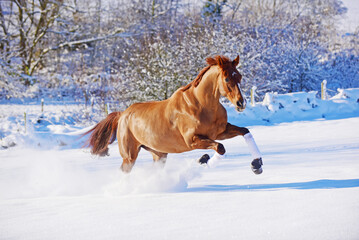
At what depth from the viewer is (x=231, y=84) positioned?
3686 millimetres

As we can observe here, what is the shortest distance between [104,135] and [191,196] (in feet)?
6.17

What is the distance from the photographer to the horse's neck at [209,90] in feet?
12.8

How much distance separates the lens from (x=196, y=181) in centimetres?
501

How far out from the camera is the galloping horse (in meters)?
3.78

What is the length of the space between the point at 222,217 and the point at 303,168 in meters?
2.52

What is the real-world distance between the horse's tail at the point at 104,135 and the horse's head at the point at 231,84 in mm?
2039

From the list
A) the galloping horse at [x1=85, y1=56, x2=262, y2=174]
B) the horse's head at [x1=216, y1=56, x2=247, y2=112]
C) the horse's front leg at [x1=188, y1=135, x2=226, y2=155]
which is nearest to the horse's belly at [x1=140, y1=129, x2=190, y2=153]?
the galloping horse at [x1=85, y1=56, x2=262, y2=174]

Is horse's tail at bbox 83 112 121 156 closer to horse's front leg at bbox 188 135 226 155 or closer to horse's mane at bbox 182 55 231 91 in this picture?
horse's mane at bbox 182 55 231 91

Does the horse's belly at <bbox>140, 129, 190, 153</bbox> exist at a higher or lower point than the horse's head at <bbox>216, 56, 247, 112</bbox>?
lower

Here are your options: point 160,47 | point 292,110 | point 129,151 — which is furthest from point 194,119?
point 160,47

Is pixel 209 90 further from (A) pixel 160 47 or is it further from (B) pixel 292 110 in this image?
(A) pixel 160 47

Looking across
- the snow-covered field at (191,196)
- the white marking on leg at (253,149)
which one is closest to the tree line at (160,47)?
the snow-covered field at (191,196)

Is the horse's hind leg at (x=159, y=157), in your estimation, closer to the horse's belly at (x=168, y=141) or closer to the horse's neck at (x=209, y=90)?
the horse's belly at (x=168, y=141)

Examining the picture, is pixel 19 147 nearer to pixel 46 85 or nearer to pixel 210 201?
pixel 210 201
